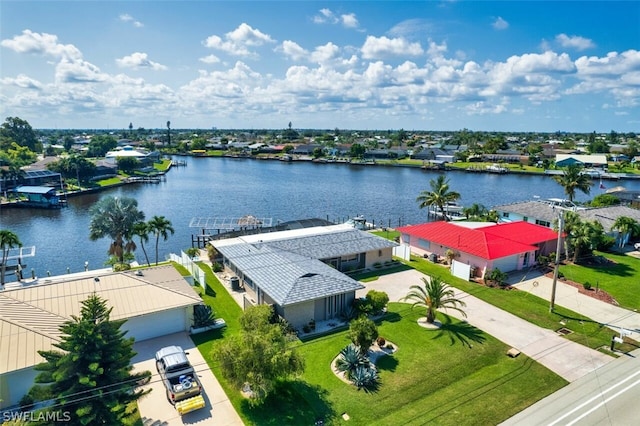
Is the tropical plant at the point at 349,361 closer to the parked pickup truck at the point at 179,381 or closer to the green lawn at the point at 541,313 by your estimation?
the parked pickup truck at the point at 179,381

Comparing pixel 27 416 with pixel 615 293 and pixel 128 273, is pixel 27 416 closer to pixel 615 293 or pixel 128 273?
pixel 128 273

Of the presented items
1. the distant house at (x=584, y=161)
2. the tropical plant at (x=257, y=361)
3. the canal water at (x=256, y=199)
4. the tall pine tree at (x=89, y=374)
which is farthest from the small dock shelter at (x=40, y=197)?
the distant house at (x=584, y=161)

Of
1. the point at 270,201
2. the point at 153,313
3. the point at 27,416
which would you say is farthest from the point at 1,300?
the point at 270,201

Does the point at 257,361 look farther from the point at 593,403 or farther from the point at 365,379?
the point at 593,403

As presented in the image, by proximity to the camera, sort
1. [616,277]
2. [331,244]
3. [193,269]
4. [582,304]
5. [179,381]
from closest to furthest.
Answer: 1. [179,381]
2. [582,304]
3. [193,269]
4. [616,277]
5. [331,244]

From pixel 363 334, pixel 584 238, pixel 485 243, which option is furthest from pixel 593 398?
pixel 584 238

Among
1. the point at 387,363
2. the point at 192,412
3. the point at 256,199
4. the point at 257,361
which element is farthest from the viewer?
the point at 256,199
